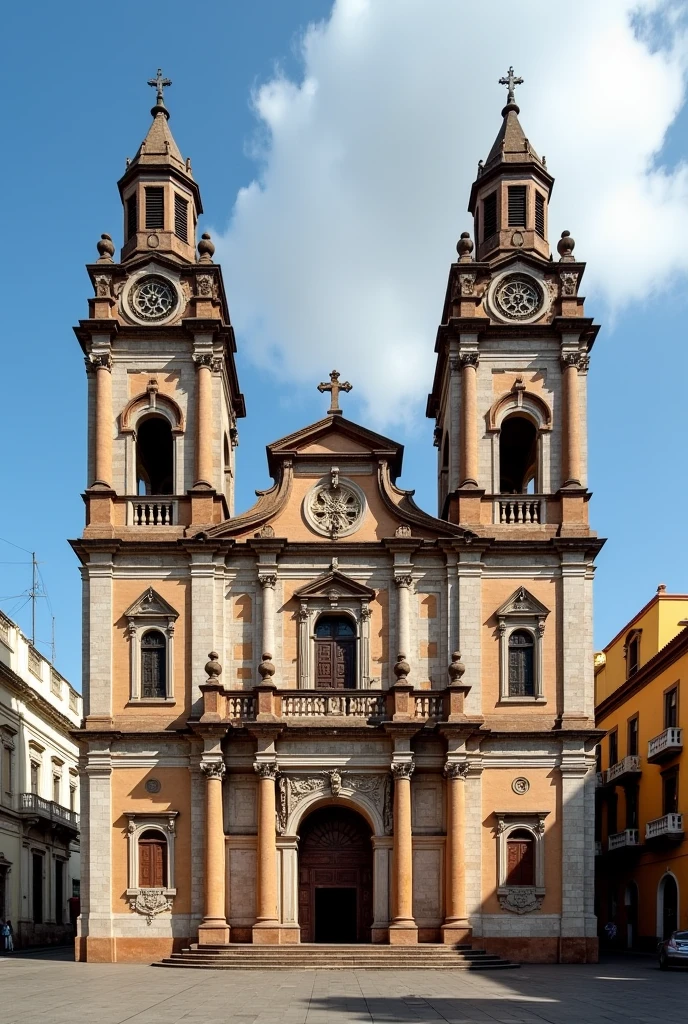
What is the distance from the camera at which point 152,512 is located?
118 ft

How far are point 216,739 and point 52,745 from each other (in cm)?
2303

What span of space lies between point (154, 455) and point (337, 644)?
10.0m

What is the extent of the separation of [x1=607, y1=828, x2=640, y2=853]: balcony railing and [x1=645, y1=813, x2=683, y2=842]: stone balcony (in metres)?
2.66

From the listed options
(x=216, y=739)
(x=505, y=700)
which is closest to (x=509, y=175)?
(x=505, y=700)

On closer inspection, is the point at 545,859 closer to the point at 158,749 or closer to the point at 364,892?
the point at 364,892

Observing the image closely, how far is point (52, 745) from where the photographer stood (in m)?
53.8

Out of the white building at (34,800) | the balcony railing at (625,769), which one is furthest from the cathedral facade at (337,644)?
the balcony railing at (625,769)

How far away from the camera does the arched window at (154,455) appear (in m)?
38.2

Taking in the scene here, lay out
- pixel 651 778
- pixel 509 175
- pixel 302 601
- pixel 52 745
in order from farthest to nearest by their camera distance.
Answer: pixel 52 745 → pixel 651 778 → pixel 509 175 → pixel 302 601

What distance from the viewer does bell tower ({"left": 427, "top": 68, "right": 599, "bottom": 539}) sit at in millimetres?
36000

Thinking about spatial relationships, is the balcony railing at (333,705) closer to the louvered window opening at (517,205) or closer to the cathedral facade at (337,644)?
the cathedral facade at (337,644)

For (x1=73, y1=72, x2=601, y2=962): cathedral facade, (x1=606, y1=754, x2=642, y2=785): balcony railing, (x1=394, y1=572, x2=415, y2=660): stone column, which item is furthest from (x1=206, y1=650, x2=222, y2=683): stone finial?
(x1=606, y1=754, x2=642, y2=785): balcony railing

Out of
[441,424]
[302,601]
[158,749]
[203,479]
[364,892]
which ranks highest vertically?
[441,424]

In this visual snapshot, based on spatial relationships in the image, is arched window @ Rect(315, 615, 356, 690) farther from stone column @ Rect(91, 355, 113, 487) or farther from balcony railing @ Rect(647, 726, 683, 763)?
balcony railing @ Rect(647, 726, 683, 763)
